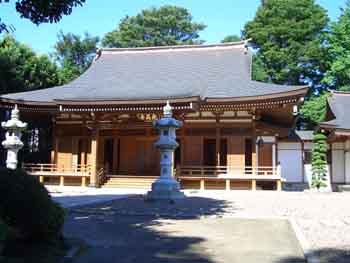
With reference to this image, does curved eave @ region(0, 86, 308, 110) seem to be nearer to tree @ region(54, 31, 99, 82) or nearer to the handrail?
the handrail

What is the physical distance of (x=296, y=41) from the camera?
3488cm

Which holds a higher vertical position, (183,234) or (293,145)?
(293,145)

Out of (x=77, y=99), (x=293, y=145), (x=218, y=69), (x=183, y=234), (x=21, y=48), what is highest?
(x=21, y=48)

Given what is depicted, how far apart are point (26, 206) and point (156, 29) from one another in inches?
1675

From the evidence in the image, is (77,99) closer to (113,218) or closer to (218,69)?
(218,69)

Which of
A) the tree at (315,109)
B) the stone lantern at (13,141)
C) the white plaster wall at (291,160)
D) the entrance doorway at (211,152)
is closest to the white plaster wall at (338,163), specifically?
the white plaster wall at (291,160)

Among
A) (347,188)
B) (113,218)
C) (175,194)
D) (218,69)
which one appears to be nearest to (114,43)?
(218,69)

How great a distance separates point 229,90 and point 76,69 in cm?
2397

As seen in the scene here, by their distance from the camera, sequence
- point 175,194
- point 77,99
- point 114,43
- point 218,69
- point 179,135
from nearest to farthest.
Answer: point 175,194, point 77,99, point 179,135, point 218,69, point 114,43

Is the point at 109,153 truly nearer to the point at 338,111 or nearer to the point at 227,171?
the point at 227,171

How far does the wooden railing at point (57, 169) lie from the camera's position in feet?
68.2

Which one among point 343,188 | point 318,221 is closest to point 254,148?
point 343,188

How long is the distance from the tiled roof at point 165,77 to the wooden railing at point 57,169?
3.45m

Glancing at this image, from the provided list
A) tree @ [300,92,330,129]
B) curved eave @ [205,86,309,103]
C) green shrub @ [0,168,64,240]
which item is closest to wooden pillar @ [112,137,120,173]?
curved eave @ [205,86,309,103]
